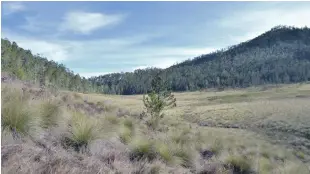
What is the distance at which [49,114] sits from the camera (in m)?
8.48

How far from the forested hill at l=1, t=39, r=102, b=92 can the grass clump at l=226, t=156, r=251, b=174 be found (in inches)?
1534

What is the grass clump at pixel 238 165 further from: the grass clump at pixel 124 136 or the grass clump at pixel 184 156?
the grass clump at pixel 124 136

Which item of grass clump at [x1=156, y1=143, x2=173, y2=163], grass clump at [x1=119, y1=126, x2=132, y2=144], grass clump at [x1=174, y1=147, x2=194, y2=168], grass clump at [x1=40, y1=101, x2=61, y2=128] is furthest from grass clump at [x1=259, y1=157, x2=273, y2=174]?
grass clump at [x1=40, y1=101, x2=61, y2=128]

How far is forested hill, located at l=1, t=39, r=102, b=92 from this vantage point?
54722 millimetres

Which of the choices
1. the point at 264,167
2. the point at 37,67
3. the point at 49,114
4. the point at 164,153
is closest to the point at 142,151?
the point at 164,153

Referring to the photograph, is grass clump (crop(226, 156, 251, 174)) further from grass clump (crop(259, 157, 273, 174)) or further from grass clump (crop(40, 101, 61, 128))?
grass clump (crop(40, 101, 61, 128))

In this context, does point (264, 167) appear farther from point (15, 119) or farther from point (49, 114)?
point (15, 119)

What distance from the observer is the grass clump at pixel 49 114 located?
8.01 metres

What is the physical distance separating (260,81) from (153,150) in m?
200

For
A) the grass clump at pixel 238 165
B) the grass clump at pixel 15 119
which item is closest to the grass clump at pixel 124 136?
the grass clump at pixel 238 165

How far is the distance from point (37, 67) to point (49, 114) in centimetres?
7091

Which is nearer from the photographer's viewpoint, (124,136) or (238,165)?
(124,136)

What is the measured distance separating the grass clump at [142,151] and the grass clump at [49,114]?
6.39 feet

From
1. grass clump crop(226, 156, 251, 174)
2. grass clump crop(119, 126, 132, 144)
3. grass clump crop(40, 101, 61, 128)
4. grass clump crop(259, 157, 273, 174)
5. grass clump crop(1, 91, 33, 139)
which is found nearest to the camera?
grass clump crop(1, 91, 33, 139)
